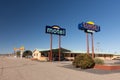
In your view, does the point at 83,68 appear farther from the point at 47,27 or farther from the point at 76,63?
the point at 47,27

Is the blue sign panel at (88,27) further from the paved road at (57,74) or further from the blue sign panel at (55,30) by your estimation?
the paved road at (57,74)

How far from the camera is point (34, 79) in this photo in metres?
12.3

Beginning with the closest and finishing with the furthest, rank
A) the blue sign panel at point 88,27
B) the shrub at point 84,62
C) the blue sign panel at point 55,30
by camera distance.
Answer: the shrub at point 84,62 → the blue sign panel at point 88,27 → the blue sign panel at point 55,30

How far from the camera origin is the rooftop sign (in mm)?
32312

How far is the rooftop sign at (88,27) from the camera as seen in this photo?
3231 cm

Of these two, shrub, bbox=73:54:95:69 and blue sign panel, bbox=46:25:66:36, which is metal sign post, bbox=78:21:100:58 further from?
blue sign panel, bbox=46:25:66:36

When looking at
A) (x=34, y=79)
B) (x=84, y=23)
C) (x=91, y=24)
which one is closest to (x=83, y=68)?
(x=34, y=79)

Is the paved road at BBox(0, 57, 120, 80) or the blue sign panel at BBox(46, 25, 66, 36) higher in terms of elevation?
the blue sign panel at BBox(46, 25, 66, 36)

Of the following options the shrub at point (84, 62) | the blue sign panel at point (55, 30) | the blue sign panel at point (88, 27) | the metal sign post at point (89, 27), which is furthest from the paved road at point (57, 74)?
the blue sign panel at point (55, 30)

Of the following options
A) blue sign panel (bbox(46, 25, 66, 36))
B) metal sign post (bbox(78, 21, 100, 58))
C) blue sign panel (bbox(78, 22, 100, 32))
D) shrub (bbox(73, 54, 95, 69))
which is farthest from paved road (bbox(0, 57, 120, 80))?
blue sign panel (bbox(46, 25, 66, 36))

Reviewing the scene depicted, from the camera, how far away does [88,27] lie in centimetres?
3388

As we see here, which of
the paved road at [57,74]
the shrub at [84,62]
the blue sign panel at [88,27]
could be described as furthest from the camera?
the blue sign panel at [88,27]

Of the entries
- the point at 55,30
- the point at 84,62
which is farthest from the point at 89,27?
the point at 55,30

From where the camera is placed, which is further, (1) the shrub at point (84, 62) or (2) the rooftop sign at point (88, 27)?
(2) the rooftop sign at point (88, 27)
